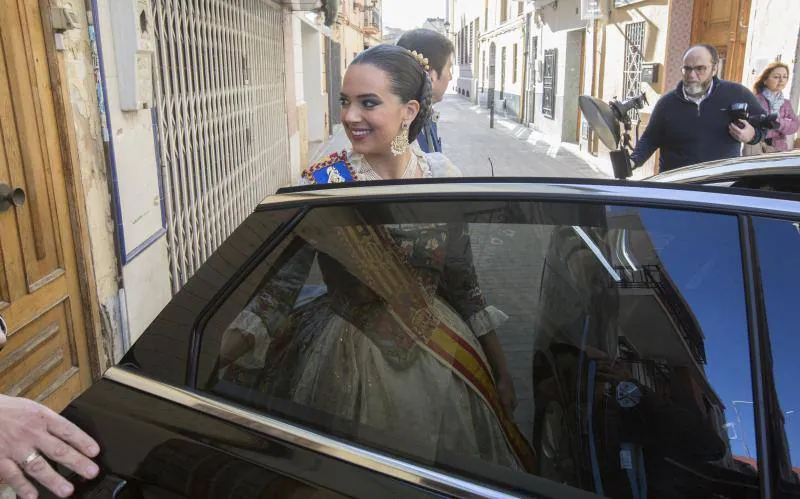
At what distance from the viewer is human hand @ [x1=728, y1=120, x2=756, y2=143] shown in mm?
4148

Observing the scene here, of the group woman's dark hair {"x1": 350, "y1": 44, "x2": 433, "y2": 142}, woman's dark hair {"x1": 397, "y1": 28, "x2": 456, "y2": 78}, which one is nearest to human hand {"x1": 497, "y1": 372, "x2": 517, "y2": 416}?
woman's dark hair {"x1": 350, "y1": 44, "x2": 433, "y2": 142}

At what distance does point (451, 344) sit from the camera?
1554mm

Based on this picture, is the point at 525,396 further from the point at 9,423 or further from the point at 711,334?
the point at 9,423

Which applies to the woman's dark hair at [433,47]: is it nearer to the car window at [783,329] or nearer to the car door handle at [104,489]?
the car window at [783,329]

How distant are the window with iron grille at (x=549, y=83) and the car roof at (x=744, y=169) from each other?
560 inches

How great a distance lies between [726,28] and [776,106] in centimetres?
353

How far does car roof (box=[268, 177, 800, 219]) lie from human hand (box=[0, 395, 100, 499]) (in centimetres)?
58

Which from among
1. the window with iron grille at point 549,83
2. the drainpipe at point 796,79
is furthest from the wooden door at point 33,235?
the window with iron grille at point 549,83

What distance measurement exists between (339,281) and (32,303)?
5.79 ft

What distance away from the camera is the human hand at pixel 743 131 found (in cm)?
415

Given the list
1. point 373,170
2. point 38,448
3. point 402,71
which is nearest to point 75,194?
point 373,170

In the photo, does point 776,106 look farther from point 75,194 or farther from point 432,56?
point 75,194

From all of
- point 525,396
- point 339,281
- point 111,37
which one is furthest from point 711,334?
point 111,37

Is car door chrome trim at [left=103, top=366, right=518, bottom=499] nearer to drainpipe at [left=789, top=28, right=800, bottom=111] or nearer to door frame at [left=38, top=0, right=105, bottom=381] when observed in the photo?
door frame at [left=38, top=0, right=105, bottom=381]
